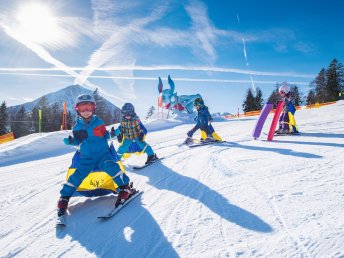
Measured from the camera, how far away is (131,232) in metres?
3.01

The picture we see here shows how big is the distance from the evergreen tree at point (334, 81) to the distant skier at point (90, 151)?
54.3m

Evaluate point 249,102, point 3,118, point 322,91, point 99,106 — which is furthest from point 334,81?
point 3,118

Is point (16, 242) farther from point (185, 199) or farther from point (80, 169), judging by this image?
point (185, 199)

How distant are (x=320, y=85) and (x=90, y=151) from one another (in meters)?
60.5

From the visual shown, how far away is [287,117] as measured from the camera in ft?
32.5

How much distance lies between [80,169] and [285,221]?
2.82 meters

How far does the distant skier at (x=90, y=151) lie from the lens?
3.94 m

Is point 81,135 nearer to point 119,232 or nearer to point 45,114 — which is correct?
point 119,232

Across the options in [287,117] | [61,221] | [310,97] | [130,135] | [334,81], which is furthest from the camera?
[310,97]

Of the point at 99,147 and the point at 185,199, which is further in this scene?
the point at 99,147

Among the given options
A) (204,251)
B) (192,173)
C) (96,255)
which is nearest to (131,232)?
(96,255)

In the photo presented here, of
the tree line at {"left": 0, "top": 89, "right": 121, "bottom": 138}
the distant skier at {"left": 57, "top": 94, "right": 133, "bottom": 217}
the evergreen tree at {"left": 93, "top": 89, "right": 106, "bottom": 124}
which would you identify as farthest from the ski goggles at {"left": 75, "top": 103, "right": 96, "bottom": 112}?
the evergreen tree at {"left": 93, "top": 89, "right": 106, "bottom": 124}

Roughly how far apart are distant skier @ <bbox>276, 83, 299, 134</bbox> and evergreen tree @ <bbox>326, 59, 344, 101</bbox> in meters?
46.2

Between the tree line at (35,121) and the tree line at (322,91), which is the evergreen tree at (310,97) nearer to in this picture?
the tree line at (322,91)
